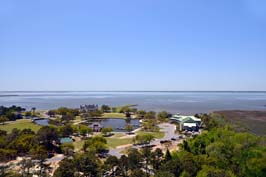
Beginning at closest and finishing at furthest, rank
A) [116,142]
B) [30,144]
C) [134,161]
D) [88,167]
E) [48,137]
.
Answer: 1. [88,167]
2. [134,161]
3. [30,144]
4. [48,137]
5. [116,142]

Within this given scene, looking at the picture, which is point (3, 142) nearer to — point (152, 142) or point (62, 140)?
point (62, 140)

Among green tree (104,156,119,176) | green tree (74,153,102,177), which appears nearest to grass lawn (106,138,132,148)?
green tree (104,156,119,176)

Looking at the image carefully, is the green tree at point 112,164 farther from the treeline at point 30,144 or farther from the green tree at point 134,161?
the treeline at point 30,144

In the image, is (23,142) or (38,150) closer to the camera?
(38,150)

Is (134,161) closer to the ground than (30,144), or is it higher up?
higher up

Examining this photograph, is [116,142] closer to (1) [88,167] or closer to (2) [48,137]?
(2) [48,137]

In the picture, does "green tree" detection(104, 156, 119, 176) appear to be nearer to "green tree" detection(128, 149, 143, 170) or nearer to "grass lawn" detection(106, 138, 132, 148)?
"green tree" detection(128, 149, 143, 170)

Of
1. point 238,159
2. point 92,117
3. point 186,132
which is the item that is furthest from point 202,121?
point 238,159

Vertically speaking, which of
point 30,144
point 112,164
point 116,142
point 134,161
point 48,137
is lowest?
point 116,142

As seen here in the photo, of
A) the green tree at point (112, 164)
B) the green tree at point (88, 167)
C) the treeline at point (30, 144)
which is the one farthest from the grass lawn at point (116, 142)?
the green tree at point (88, 167)

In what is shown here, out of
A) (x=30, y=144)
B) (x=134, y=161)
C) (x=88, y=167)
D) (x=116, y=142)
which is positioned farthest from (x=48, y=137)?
(x=134, y=161)

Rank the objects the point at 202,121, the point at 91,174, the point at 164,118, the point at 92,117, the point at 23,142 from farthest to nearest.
Answer: the point at 92,117 < the point at 164,118 < the point at 202,121 < the point at 23,142 < the point at 91,174
